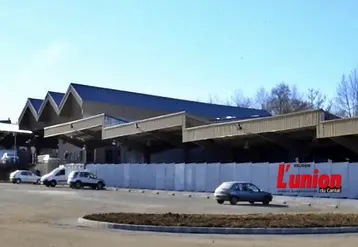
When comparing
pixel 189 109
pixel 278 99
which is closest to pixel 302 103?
pixel 278 99

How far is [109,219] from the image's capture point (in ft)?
64.8

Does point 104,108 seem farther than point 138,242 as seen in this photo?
Yes

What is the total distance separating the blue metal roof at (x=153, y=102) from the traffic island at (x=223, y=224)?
187 ft

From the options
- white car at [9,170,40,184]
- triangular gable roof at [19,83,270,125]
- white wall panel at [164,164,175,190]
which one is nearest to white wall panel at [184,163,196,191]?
white wall panel at [164,164,175,190]

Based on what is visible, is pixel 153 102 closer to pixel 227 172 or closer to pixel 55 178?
pixel 55 178

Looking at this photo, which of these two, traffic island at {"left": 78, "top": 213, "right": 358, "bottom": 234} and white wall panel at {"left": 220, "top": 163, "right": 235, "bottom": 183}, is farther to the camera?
white wall panel at {"left": 220, "top": 163, "right": 235, "bottom": 183}

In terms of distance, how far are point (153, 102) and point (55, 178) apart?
24543 mm

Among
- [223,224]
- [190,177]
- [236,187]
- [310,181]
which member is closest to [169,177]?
[190,177]

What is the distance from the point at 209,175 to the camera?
48531 mm

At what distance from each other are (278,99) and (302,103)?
6231 mm

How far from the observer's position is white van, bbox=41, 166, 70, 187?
60.8m

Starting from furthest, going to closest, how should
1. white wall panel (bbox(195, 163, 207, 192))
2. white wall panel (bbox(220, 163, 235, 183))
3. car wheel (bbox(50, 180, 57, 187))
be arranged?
car wheel (bbox(50, 180, 57, 187)) < white wall panel (bbox(195, 163, 207, 192)) < white wall panel (bbox(220, 163, 235, 183))

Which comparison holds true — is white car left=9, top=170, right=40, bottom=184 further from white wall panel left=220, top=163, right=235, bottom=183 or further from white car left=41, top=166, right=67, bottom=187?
white wall panel left=220, top=163, right=235, bottom=183

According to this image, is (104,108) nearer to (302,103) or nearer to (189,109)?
(189,109)
